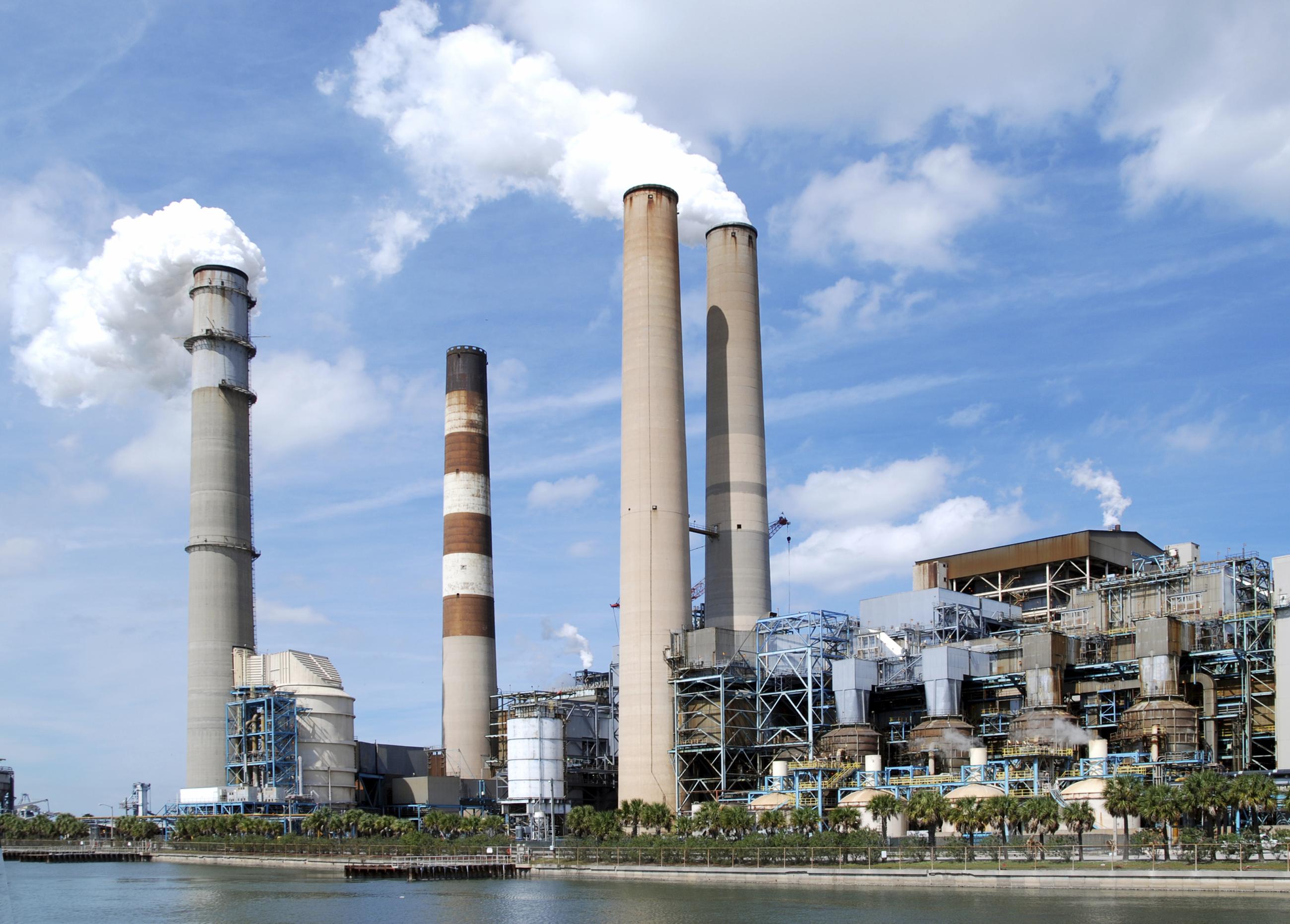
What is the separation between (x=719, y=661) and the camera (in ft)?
336

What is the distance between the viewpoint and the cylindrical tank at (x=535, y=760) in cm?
11131

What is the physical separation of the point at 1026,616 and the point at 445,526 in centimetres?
5287

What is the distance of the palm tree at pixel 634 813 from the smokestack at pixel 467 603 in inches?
1266

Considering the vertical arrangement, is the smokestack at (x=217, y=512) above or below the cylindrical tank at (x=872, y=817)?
above

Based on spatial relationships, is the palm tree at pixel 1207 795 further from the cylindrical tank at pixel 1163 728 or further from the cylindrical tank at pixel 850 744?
the cylindrical tank at pixel 850 744

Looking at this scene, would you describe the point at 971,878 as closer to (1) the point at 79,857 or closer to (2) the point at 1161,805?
(2) the point at 1161,805

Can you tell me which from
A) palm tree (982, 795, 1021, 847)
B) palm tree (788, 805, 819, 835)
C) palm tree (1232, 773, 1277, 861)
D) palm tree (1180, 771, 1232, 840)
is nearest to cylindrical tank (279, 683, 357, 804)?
palm tree (788, 805, 819, 835)

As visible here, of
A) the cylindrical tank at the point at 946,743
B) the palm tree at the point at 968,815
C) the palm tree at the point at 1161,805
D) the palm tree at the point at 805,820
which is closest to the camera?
the palm tree at the point at 1161,805

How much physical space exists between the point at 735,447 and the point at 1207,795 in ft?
171

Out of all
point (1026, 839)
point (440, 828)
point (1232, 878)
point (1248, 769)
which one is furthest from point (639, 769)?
point (1232, 878)

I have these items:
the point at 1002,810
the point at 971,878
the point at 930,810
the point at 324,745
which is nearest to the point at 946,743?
the point at 930,810

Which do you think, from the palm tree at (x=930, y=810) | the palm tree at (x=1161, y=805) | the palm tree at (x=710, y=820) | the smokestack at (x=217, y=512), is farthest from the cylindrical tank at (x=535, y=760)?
the palm tree at (x=1161, y=805)

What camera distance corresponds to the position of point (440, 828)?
108 m

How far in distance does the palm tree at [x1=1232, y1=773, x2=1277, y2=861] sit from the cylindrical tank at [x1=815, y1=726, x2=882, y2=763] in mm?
31040
